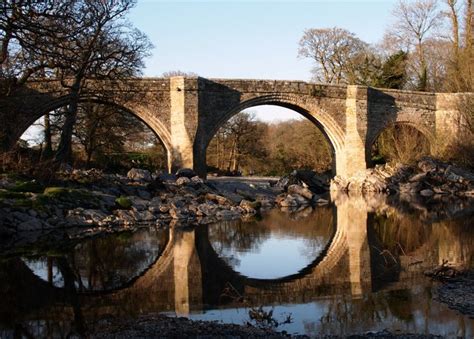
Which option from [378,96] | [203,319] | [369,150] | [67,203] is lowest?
[203,319]

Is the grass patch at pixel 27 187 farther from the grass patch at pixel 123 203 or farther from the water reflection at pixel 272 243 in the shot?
the water reflection at pixel 272 243

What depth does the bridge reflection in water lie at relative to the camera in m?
6.64

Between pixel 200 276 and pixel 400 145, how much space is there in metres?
21.4

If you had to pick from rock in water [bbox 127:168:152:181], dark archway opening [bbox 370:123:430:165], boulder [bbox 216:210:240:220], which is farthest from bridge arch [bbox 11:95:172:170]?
dark archway opening [bbox 370:123:430:165]

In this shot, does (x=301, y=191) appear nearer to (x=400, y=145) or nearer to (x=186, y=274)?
(x=400, y=145)

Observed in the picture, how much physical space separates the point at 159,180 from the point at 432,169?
13352mm

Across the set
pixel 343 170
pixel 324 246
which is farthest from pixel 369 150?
pixel 324 246

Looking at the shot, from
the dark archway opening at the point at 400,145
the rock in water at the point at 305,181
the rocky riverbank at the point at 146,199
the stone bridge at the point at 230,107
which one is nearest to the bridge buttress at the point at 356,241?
the rocky riverbank at the point at 146,199

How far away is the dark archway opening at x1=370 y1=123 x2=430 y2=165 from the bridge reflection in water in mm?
14454

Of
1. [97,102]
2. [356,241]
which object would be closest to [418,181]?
[97,102]

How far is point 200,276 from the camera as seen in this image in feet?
27.6

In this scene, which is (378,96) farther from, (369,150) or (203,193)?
(203,193)

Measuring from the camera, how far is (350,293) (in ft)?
23.3

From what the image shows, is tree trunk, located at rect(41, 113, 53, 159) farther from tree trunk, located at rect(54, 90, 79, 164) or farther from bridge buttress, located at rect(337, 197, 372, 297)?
bridge buttress, located at rect(337, 197, 372, 297)
